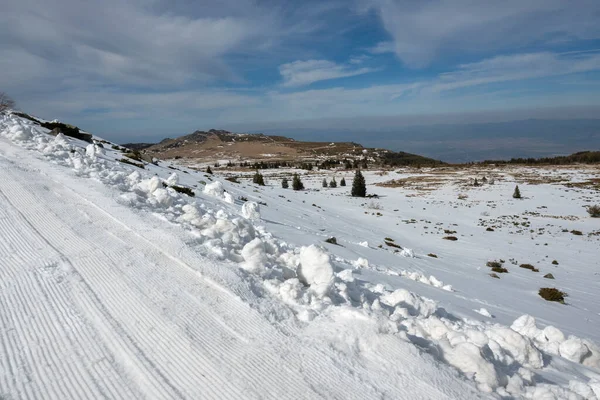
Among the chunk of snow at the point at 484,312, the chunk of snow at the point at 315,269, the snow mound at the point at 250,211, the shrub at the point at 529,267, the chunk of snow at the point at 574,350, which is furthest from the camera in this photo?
the shrub at the point at 529,267

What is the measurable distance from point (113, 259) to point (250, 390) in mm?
4192

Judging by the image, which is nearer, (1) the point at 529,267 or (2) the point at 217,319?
(2) the point at 217,319

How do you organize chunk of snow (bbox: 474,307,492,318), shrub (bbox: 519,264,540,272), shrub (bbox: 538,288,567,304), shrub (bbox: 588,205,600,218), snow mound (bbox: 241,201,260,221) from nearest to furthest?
chunk of snow (bbox: 474,307,492,318), shrub (bbox: 538,288,567,304), snow mound (bbox: 241,201,260,221), shrub (bbox: 519,264,540,272), shrub (bbox: 588,205,600,218)

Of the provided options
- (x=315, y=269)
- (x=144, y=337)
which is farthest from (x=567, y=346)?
(x=144, y=337)

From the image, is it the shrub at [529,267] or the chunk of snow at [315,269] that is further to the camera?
the shrub at [529,267]

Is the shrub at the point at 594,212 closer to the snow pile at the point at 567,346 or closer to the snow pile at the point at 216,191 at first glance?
the snow pile at the point at 567,346

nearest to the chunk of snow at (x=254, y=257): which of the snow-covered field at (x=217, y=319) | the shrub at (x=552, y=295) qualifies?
the snow-covered field at (x=217, y=319)

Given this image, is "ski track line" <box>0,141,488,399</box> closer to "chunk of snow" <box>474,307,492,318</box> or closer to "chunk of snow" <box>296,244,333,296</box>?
A: "chunk of snow" <box>296,244,333,296</box>

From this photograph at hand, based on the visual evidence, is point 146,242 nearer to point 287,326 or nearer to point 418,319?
point 287,326

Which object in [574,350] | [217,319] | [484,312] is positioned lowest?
[484,312]

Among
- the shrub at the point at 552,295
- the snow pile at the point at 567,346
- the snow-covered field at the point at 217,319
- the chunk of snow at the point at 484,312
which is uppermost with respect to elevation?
the snow-covered field at the point at 217,319

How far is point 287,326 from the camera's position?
5.14 meters

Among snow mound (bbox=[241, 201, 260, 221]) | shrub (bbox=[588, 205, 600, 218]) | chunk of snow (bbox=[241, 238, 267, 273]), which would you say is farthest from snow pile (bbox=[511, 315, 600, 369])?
shrub (bbox=[588, 205, 600, 218])

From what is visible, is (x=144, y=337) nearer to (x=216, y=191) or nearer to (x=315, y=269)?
(x=315, y=269)
